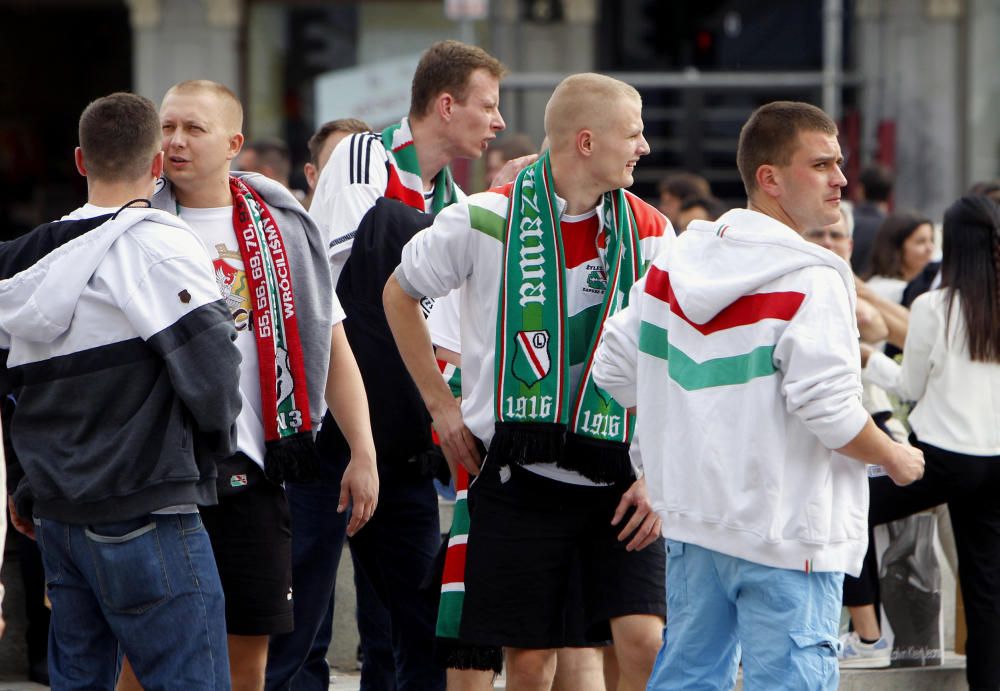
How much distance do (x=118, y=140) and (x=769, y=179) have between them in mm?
1599

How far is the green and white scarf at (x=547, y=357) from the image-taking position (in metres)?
4.09

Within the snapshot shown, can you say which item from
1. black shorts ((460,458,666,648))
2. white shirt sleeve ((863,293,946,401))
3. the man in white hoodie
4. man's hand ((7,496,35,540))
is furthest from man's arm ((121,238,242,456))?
white shirt sleeve ((863,293,946,401))

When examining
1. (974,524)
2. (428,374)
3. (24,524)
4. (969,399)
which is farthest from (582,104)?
(974,524)

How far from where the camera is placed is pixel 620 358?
3900 mm

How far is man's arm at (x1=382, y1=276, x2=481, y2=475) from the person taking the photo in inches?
169

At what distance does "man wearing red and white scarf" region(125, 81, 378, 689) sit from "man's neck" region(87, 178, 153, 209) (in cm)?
45

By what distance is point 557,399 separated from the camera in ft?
13.4

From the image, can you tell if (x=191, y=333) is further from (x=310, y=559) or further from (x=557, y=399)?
(x=310, y=559)

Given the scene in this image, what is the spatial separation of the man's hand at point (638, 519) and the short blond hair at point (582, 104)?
3.18ft

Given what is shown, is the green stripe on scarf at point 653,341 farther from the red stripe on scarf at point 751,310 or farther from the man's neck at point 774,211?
the man's neck at point 774,211

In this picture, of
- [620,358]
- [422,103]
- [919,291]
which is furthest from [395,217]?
[919,291]

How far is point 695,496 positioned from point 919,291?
3.77 metres

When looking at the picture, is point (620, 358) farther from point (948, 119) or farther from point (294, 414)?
point (948, 119)

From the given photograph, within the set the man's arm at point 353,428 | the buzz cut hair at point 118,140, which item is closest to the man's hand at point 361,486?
the man's arm at point 353,428
